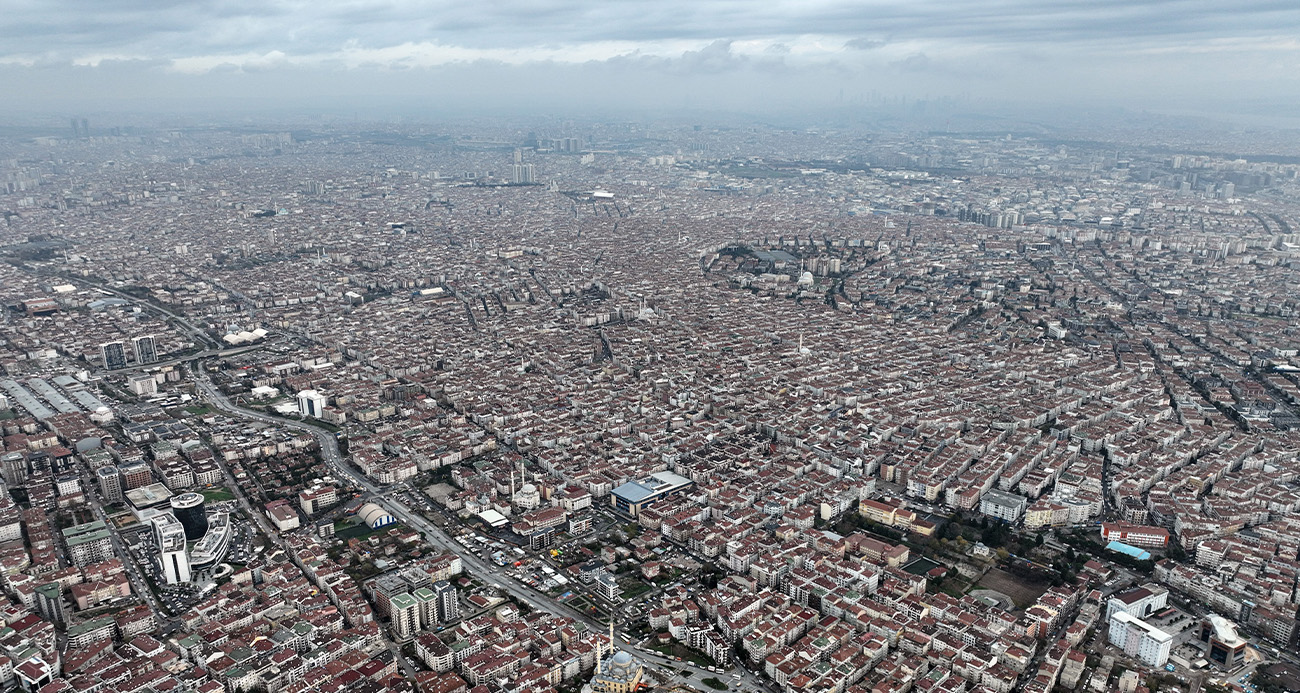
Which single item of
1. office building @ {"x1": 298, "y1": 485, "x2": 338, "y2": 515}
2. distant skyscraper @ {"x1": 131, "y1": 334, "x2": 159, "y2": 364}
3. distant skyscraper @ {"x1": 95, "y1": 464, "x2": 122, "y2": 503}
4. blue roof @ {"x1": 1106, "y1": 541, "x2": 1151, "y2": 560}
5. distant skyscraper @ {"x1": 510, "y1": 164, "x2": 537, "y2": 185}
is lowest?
blue roof @ {"x1": 1106, "y1": 541, "x2": 1151, "y2": 560}

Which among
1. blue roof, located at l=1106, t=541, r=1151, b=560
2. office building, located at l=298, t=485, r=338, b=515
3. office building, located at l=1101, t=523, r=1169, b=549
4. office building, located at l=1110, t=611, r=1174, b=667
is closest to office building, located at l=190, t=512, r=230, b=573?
office building, located at l=298, t=485, r=338, b=515

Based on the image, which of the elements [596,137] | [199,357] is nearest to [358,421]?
[199,357]

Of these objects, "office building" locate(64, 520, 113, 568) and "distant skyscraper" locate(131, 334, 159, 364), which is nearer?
"office building" locate(64, 520, 113, 568)

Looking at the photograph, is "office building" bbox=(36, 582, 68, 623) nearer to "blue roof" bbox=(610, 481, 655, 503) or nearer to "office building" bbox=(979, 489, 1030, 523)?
"blue roof" bbox=(610, 481, 655, 503)

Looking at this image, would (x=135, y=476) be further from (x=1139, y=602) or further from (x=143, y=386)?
(x=1139, y=602)

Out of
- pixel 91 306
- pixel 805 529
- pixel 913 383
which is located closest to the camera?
pixel 805 529

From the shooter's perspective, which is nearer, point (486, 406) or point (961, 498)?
point (961, 498)

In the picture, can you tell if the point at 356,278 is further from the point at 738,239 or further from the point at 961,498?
the point at 961,498
